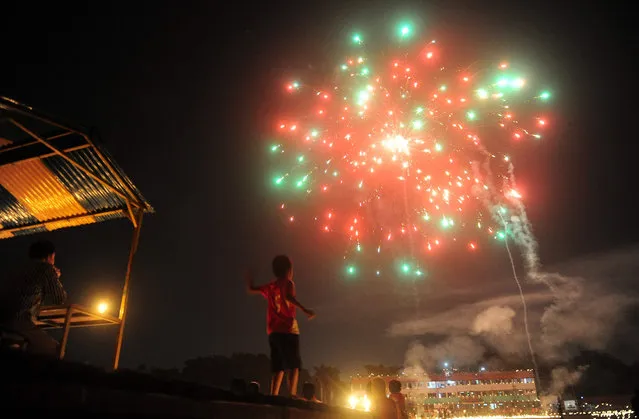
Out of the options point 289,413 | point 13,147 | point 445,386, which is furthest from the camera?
point 445,386

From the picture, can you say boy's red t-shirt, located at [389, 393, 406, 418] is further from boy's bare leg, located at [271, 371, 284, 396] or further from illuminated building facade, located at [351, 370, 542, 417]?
illuminated building facade, located at [351, 370, 542, 417]

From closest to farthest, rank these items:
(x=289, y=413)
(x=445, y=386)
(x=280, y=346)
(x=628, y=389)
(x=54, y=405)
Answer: (x=54, y=405)
(x=289, y=413)
(x=280, y=346)
(x=445, y=386)
(x=628, y=389)

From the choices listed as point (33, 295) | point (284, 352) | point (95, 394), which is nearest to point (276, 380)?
point (284, 352)

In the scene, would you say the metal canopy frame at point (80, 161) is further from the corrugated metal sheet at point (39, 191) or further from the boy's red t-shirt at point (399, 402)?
the boy's red t-shirt at point (399, 402)

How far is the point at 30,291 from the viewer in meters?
4.88

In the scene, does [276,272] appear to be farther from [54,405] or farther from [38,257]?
[54,405]

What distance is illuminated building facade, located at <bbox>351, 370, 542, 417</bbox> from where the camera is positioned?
306ft

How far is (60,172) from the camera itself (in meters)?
8.80

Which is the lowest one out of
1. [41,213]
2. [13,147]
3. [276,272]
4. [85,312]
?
[85,312]

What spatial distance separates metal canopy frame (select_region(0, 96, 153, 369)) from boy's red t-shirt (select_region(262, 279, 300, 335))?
11.0 ft

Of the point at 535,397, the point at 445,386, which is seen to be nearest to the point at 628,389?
the point at 535,397

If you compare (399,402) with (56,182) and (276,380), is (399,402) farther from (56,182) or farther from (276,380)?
(56,182)

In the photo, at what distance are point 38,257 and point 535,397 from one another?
365 ft

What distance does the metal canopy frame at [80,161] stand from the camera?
24.8 feet
